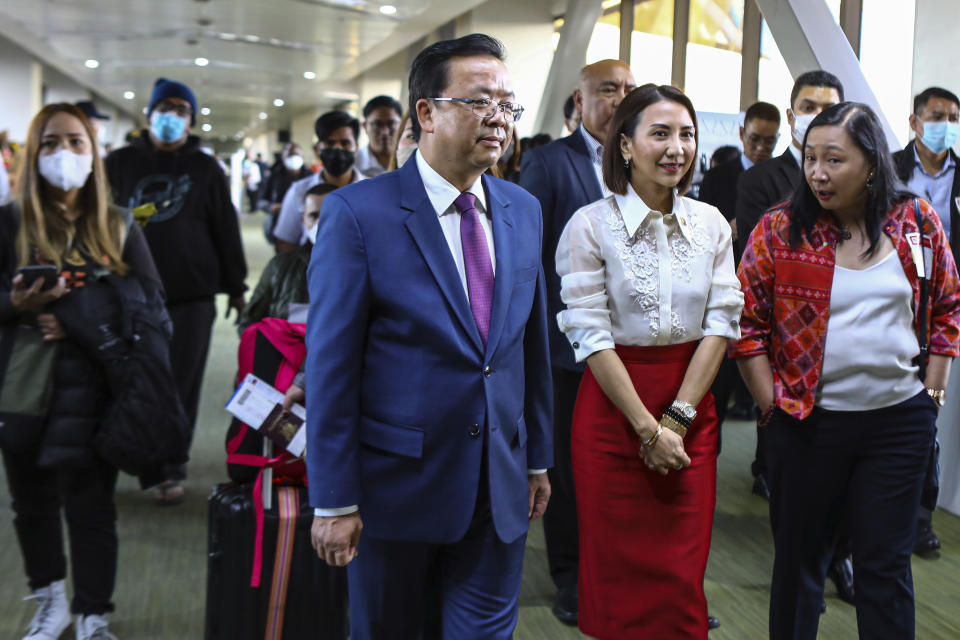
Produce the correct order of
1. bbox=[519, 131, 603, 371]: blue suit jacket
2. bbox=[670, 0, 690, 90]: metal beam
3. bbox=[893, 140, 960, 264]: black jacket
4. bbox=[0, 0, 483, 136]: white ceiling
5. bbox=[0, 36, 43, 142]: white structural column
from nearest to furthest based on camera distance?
bbox=[519, 131, 603, 371]: blue suit jacket
bbox=[893, 140, 960, 264]: black jacket
bbox=[670, 0, 690, 90]: metal beam
bbox=[0, 0, 483, 136]: white ceiling
bbox=[0, 36, 43, 142]: white structural column

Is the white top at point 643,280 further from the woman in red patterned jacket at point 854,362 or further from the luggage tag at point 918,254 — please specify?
the luggage tag at point 918,254

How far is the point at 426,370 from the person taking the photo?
1746mm

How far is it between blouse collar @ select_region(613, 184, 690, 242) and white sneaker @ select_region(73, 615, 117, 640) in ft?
6.67

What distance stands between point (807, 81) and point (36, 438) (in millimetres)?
3198

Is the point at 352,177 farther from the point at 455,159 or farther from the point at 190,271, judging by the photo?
the point at 455,159

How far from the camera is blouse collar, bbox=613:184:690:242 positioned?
245 centimetres

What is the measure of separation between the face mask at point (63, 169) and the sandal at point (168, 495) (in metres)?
1.98

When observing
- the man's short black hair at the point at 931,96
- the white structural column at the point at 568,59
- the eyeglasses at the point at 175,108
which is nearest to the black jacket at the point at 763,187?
the man's short black hair at the point at 931,96

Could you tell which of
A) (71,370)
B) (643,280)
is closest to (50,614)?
(71,370)

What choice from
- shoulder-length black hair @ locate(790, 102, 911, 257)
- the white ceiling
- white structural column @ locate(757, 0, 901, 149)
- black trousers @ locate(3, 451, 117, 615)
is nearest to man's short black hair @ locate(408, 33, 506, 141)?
shoulder-length black hair @ locate(790, 102, 911, 257)

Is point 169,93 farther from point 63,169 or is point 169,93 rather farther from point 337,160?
point 63,169

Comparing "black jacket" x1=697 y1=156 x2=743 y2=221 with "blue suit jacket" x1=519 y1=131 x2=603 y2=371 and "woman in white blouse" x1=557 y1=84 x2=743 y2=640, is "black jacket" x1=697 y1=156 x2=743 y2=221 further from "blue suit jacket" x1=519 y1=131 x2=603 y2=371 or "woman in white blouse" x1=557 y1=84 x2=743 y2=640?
"woman in white blouse" x1=557 y1=84 x2=743 y2=640

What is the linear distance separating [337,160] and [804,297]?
2.55 m

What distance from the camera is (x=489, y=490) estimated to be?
1.81 m
